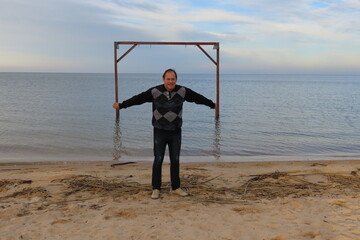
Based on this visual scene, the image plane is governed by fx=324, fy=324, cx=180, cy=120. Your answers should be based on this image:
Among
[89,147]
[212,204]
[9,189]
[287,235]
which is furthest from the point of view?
[89,147]

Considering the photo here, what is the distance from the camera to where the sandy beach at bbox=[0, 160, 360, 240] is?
3.82 metres

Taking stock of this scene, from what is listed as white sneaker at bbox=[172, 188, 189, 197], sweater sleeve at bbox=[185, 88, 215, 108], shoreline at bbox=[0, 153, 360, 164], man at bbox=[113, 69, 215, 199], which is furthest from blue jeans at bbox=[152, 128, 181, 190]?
shoreline at bbox=[0, 153, 360, 164]

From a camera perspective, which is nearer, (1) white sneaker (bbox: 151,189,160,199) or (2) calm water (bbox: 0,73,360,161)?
(1) white sneaker (bbox: 151,189,160,199)

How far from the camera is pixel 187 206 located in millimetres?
4648

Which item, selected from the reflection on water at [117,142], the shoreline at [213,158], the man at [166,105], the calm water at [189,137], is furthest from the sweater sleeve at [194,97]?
the reflection on water at [117,142]

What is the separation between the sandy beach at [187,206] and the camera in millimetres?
3822

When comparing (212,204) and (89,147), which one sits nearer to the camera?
(212,204)

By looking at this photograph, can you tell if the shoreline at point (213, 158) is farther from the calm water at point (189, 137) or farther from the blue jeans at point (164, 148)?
the blue jeans at point (164, 148)

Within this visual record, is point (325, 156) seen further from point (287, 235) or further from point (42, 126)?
point (42, 126)

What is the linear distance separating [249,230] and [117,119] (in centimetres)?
1439

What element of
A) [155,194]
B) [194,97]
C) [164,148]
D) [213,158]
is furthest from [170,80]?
[213,158]

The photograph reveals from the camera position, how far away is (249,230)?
388cm

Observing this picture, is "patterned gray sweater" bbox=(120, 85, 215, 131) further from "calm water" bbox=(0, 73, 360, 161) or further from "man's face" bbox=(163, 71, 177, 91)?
"calm water" bbox=(0, 73, 360, 161)

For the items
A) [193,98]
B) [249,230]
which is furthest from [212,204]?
[193,98]
